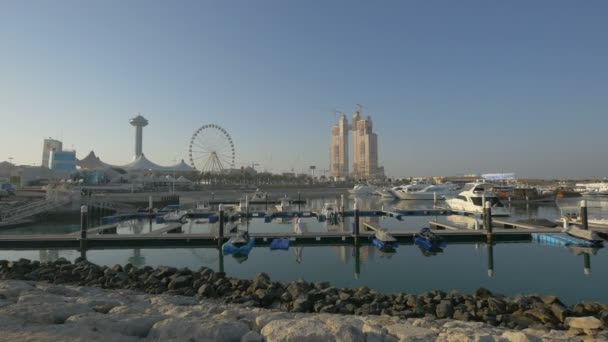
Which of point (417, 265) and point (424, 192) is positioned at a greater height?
point (424, 192)

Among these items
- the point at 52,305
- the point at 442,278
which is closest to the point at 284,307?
the point at 52,305

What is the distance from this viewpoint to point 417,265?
58.3ft

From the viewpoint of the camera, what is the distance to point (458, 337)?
7051 millimetres

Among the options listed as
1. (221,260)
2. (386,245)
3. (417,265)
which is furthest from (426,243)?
(221,260)

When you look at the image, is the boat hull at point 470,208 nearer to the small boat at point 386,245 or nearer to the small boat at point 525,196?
the small boat at point 386,245

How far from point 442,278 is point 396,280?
197 centimetres

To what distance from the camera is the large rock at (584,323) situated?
27.1 feet

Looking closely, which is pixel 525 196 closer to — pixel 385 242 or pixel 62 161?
pixel 385 242

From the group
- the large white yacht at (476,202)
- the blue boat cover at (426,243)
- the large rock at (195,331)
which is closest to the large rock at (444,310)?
the large rock at (195,331)

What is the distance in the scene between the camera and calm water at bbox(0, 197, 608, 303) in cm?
1440

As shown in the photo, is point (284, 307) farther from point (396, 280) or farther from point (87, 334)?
point (396, 280)

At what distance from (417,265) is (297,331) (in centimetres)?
1233

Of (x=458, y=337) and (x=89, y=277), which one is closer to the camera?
(x=458, y=337)

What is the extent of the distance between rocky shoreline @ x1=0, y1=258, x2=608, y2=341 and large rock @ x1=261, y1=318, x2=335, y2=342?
55mm
